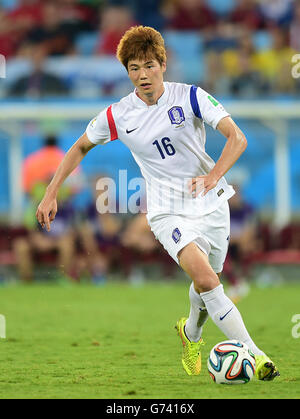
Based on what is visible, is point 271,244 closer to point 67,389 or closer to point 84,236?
point 84,236

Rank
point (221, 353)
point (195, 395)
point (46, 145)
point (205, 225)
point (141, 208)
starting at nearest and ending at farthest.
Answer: point (195, 395) < point (221, 353) < point (205, 225) < point (141, 208) < point (46, 145)

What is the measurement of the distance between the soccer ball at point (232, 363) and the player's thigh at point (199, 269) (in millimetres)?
416

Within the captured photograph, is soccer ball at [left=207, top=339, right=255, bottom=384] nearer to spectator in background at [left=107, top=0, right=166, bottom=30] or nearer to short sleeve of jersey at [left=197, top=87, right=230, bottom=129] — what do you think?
short sleeve of jersey at [left=197, top=87, right=230, bottom=129]

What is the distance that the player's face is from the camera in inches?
258

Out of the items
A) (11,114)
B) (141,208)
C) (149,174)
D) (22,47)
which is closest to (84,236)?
(141,208)

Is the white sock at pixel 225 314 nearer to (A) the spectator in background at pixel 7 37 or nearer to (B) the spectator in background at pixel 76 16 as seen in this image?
(A) the spectator in background at pixel 7 37

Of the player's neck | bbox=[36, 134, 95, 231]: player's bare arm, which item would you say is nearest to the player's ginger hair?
the player's neck

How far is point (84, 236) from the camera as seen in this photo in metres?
16.1

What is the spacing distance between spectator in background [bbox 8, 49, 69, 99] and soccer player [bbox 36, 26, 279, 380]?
10.3 m

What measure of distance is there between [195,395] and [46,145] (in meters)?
12.0

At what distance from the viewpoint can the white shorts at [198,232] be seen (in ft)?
21.3

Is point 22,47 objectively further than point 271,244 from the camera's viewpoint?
Yes

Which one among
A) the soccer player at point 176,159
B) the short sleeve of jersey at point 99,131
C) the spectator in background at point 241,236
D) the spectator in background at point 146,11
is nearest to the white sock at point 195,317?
the soccer player at point 176,159

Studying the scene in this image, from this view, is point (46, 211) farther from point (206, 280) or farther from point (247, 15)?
point (247, 15)
